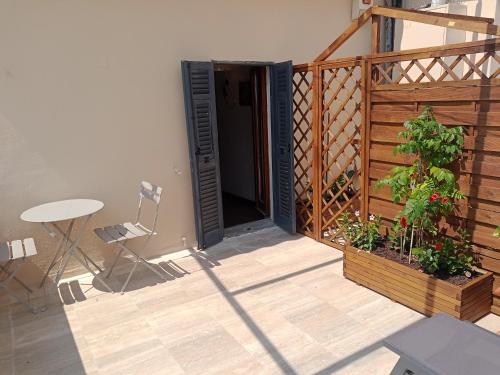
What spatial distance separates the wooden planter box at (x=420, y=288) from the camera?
2824 millimetres

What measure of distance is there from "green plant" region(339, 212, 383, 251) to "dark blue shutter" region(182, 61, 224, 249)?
1.53 meters

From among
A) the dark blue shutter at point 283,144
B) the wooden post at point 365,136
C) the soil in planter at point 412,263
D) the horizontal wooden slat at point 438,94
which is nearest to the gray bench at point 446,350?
the soil in planter at point 412,263

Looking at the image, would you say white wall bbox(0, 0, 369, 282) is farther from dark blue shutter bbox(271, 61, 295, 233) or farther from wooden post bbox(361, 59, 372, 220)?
wooden post bbox(361, 59, 372, 220)

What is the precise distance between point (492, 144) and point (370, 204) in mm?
1315

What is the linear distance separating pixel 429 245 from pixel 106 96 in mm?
3239

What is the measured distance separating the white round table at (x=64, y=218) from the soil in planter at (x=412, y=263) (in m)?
2.52

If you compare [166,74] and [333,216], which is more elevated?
[166,74]

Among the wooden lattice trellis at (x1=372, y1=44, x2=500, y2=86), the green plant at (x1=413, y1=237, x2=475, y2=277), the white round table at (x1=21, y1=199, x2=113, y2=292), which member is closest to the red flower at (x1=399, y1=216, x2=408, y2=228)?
the green plant at (x1=413, y1=237, x2=475, y2=277)

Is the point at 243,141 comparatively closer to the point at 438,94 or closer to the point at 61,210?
the point at 61,210

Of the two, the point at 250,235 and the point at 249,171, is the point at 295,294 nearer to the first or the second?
the point at 250,235

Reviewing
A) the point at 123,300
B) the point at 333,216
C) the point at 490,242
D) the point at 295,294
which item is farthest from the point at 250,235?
the point at 490,242

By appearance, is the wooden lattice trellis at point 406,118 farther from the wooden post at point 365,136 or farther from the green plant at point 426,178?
the green plant at point 426,178

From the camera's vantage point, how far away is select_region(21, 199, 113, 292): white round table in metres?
3.26

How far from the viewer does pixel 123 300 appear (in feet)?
11.3
